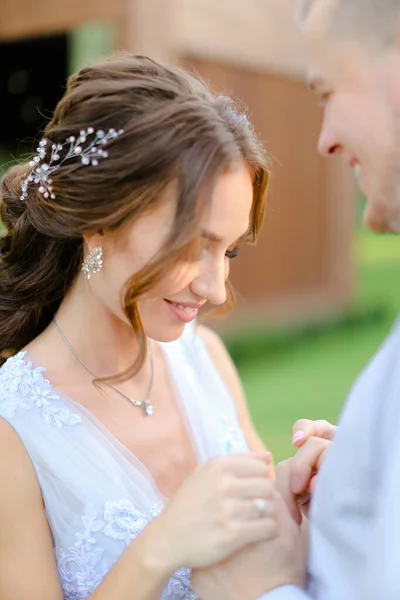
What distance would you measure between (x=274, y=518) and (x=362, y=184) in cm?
61

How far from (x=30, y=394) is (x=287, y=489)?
2.44 feet

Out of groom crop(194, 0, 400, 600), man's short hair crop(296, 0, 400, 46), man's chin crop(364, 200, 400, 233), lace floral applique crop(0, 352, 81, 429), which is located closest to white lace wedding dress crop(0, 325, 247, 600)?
lace floral applique crop(0, 352, 81, 429)

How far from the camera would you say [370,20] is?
47.4 inches

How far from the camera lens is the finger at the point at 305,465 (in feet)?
5.16

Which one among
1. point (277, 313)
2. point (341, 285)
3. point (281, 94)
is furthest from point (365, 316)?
point (281, 94)

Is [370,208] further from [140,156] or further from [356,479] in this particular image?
[140,156]

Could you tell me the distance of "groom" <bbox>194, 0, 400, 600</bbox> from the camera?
119cm

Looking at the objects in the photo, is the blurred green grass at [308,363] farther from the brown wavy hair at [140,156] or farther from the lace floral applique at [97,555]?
the brown wavy hair at [140,156]

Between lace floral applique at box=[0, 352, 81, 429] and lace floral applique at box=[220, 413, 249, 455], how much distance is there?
1.70 ft

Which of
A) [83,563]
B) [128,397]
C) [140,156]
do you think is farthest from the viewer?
[128,397]

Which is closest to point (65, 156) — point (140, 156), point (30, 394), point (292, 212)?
point (140, 156)

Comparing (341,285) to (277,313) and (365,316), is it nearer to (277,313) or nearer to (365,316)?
(365,316)

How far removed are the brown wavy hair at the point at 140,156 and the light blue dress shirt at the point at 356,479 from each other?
2.23 ft

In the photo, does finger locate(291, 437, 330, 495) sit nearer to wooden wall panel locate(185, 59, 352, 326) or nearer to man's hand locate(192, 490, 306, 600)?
man's hand locate(192, 490, 306, 600)
